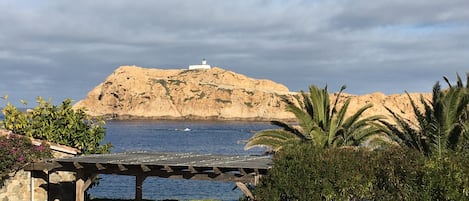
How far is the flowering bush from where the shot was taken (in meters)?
17.6

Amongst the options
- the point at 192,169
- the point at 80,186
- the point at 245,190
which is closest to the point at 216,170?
the point at 192,169

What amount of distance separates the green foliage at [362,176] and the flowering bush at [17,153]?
700 cm

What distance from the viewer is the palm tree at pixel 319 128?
2062 cm

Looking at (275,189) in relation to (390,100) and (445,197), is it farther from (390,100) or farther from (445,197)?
(390,100)

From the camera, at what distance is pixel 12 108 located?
21578 mm

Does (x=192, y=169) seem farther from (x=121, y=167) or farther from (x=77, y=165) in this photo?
(x=77, y=165)

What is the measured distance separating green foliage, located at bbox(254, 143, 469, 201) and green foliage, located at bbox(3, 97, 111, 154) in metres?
8.75

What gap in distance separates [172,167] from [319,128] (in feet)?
20.5

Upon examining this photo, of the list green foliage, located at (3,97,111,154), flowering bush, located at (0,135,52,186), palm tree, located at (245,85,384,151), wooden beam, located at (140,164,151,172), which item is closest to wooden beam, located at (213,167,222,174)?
wooden beam, located at (140,164,151,172)

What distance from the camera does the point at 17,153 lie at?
17875 millimetres

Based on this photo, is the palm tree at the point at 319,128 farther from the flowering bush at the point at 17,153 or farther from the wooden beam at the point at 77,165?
the flowering bush at the point at 17,153

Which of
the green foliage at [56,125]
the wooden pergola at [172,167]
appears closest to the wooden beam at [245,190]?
the wooden pergola at [172,167]

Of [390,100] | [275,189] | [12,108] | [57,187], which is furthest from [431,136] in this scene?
[390,100]

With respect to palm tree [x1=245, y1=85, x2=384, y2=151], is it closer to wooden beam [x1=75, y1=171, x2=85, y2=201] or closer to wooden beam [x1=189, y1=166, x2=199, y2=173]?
wooden beam [x1=189, y1=166, x2=199, y2=173]
